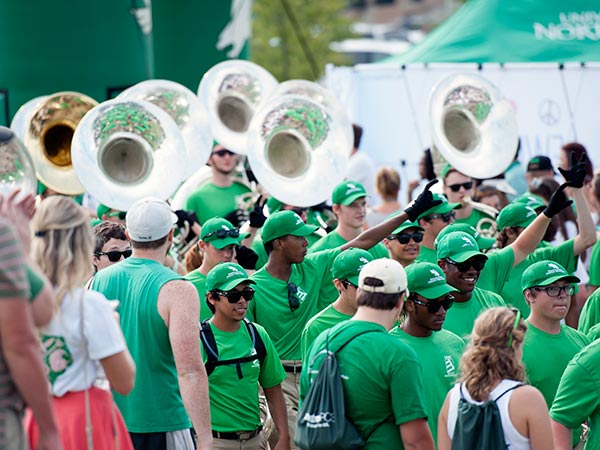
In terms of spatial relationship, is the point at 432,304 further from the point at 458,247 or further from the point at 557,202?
the point at 557,202

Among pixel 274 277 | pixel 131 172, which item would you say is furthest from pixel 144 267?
pixel 131 172

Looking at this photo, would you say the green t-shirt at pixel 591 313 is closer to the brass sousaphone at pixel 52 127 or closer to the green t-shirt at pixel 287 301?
the green t-shirt at pixel 287 301

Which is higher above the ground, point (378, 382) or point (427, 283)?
point (427, 283)

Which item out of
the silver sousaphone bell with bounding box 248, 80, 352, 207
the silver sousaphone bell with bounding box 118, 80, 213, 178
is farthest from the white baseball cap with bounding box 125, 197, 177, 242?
the silver sousaphone bell with bounding box 118, 80, 213, 178

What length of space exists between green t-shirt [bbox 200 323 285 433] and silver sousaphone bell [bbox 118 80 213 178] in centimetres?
367

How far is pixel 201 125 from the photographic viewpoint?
10.1 m

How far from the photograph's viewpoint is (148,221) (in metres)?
5.40

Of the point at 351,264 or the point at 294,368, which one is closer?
the point at 351,264

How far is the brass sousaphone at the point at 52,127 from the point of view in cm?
965

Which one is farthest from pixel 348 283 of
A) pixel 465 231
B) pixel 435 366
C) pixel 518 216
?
pixel 518 216

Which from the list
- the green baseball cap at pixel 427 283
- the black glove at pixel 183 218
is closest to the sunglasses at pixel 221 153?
the black glove at pixel 183 218

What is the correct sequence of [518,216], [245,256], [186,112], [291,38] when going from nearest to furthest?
[245,256]
[518,216]
[186,112]
[291,38]

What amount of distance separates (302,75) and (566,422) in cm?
2172

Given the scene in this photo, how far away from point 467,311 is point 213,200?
12.4 ft
